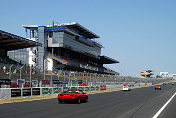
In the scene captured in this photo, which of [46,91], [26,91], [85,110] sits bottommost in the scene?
[85,110]

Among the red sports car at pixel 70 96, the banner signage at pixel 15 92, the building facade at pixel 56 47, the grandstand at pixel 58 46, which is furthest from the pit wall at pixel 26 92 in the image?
the building facade at pixel 56 47

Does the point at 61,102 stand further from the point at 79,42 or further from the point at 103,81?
the point at 79,42

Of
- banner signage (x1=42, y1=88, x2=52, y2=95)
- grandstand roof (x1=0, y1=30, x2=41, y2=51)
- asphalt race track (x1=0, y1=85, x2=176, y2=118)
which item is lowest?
asphalt race track (x1=0, y1=85, x2=176, y2=118)

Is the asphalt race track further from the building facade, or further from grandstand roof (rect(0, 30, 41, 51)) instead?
the building facade

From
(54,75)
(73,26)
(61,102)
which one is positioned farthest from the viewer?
(73,26)

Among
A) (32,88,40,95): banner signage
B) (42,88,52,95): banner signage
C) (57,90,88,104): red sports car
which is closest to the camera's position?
(57,90,88,104): red sports car

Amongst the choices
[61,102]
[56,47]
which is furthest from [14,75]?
[56,47]

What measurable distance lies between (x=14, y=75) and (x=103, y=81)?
2550 cm

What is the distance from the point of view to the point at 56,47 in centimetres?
7575

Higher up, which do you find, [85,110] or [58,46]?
[58,46]

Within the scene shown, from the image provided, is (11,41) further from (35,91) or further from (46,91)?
(35,91)

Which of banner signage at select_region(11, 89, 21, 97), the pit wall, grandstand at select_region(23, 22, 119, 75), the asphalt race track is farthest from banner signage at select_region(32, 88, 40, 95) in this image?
grandstand at select_region(23, 22, 119, 75)

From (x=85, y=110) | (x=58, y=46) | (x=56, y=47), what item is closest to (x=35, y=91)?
(x=85, y=110)

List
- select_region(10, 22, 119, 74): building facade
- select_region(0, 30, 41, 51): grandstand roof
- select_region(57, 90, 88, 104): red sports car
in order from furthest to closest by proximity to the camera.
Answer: select_region(10, 22, 119, 74): building facade, select_region(0, 30, 41, 51): grandstand roof, select_region(57, 90, 88, 104): red sports car
